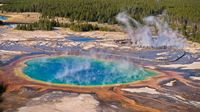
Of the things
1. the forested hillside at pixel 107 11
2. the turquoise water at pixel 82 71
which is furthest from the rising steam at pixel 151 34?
the turquoise water at pixel 82 71

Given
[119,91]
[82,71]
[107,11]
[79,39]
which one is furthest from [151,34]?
[119,91]

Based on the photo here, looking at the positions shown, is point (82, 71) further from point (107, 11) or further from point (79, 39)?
point (107, 11)

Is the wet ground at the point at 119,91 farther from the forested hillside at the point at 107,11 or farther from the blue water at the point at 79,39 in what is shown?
the forested hillside at the point at 107,11

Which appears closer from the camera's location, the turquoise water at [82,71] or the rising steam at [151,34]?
the turquoise water at [82,71]

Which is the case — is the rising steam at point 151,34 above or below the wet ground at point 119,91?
above

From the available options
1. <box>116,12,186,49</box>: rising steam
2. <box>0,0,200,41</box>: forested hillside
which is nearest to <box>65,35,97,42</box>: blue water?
<box>116,12,186,49</box>: rising steam

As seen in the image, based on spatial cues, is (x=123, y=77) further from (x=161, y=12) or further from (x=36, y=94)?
(x=161, y=12)

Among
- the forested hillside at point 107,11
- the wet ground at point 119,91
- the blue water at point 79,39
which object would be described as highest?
the forested hillside at point 107,11
